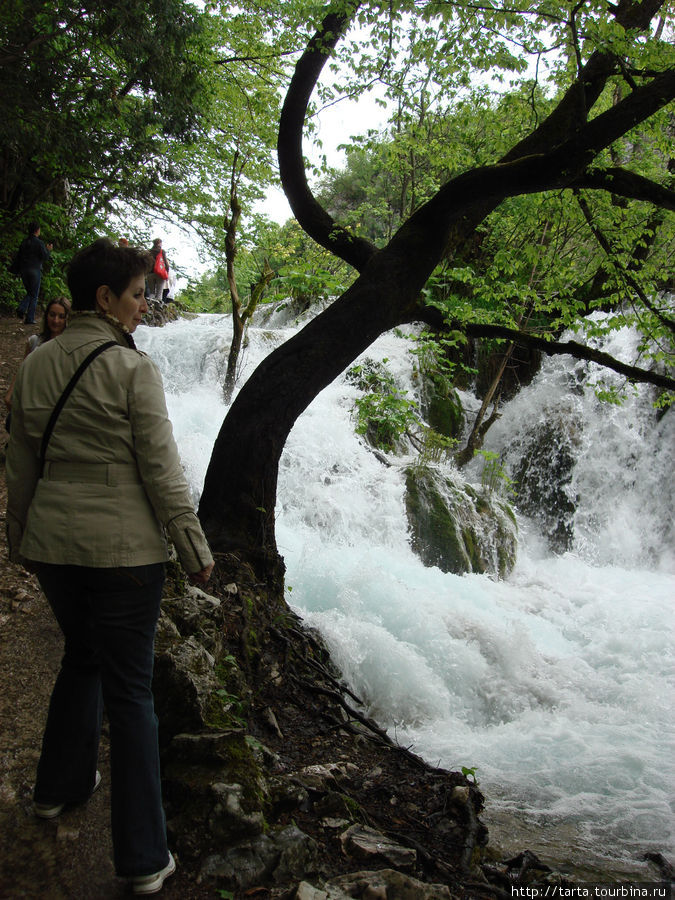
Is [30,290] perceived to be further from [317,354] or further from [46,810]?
[46,810]

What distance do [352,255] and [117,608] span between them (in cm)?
414

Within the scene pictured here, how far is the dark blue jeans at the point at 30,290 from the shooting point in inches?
432

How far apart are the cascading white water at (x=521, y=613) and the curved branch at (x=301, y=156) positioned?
11.8ft

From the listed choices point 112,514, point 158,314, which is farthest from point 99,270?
point 158,314

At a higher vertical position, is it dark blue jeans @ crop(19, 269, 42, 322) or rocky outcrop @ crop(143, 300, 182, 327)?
rocky outcrop @ crop(143, 300, 182, 327)

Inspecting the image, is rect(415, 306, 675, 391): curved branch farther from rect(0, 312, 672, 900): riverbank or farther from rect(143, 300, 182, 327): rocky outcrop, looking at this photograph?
rect(143, 300, 182, 327): rocky outcrop

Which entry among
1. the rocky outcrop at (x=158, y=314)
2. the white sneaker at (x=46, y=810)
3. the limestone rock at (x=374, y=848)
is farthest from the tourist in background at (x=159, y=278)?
the limestone rock at (x=374, y=848)

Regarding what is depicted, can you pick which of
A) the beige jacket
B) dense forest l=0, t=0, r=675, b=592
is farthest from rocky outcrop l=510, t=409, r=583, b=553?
the beige jacket

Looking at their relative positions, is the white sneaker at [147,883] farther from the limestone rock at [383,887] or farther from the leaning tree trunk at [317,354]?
the leaning tree trunk at [317,354]

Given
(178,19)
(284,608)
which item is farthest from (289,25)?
(284,608)

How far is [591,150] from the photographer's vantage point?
13.1 ft

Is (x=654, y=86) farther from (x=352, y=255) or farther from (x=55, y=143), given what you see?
(x=55, y=143)

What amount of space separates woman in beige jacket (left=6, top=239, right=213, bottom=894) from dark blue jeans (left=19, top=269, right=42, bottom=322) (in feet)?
34.6

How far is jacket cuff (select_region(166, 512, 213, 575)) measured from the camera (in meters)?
1.98
